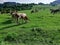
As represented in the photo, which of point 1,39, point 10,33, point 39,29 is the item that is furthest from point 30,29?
point 1,39

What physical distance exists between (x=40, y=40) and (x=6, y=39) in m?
3.12

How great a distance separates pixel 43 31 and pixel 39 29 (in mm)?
651

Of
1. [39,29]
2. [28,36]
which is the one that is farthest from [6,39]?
[39,29]

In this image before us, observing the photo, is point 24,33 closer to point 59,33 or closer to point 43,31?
point 43,31

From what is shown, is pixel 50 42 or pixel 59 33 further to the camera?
pixel 59 33

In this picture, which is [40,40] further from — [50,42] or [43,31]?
[43,31]

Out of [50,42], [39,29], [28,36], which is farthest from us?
[39,29]

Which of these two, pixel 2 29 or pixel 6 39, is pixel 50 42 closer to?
pixel 6 39

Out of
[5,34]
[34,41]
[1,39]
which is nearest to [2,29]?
[5,34]

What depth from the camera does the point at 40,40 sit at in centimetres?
1972

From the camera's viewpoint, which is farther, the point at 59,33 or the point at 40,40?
the point at 59,33

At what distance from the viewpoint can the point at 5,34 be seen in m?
21.4

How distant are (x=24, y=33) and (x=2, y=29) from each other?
3154 millimetres

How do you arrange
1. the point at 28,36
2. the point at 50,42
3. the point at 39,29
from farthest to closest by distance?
the point at 39,29 < the point at 28,36 < the point at 50,42
